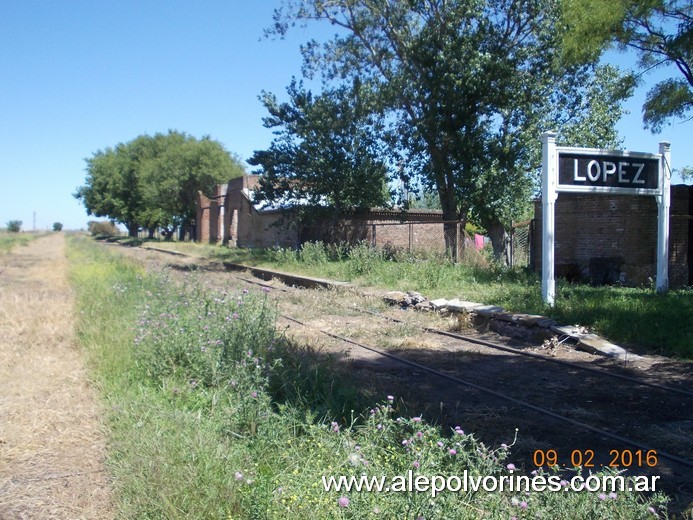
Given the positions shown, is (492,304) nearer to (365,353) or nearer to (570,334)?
(570,334)

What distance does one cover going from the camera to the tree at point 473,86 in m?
18.7

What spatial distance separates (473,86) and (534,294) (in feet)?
29.0

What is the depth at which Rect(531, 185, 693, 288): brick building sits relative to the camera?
1451cm

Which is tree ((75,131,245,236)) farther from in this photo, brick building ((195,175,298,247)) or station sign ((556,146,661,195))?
station sign ((556,146,661,195))

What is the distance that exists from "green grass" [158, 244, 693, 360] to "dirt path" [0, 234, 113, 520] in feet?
25.1

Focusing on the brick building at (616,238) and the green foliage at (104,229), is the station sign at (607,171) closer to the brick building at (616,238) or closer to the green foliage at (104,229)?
the brick building at (616,238)

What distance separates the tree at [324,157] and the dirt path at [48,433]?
53.6 feet

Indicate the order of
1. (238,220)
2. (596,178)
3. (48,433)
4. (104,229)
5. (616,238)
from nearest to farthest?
(48,433)
(596,178)
(616,238)
(238,220)
(104,229)

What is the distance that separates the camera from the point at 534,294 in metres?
12.2

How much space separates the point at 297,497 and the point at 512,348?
6702mm

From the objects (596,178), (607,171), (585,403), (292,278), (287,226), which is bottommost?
(585,403)

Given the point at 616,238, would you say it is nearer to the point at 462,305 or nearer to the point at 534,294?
the point at 534,294
